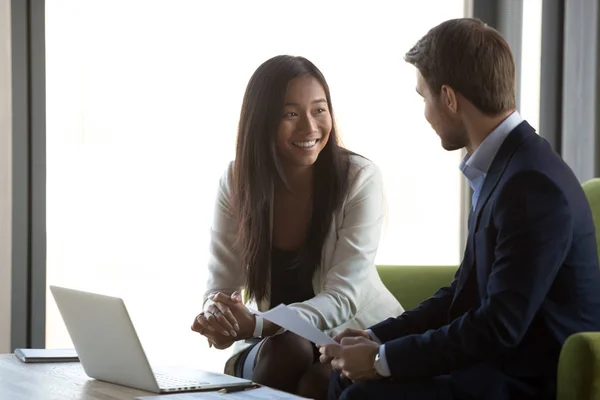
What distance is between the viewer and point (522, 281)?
1.56 metres

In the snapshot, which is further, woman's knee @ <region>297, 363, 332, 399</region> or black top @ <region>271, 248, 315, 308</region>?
black top @ <region>271, 248, 315, 308</region>

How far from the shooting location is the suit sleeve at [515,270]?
5.12 ft

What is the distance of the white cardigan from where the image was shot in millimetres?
2438

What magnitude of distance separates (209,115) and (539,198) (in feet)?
7.39

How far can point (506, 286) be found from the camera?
157cm

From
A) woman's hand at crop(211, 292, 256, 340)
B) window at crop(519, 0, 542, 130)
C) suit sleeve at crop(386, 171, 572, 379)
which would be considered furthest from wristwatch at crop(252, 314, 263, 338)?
window at crop(519, 0, 542, 130)

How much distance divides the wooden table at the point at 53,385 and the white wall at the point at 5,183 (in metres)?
1.23

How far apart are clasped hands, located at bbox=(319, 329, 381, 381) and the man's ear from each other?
517 mm

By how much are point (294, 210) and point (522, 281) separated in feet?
3.82

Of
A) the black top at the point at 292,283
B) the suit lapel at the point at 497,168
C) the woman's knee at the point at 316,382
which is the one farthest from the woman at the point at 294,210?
the suit lapel at the point at 497,168

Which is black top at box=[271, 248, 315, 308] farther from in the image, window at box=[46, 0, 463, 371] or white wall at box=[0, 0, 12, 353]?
white wall at box=[0, 0, 12, 353]

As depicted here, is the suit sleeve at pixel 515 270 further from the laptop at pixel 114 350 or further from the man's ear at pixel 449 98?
the laptop at pixel 114 350

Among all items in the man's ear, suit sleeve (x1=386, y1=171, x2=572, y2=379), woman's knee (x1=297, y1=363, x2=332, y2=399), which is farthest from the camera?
woman's knee (x1=297, y1=363, x2=332, y2=399)

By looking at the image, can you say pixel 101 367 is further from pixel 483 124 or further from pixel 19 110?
pixel 19 110
